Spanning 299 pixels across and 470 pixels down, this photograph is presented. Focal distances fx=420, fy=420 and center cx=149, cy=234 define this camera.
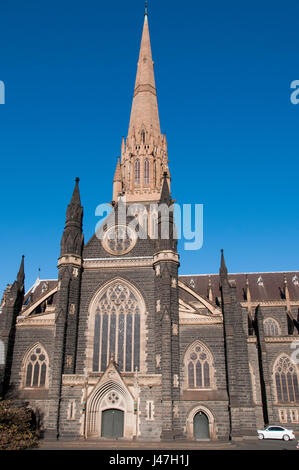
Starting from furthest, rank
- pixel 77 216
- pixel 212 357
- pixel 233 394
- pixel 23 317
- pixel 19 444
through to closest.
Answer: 1. pixel 77 216
2. pixel 23 317
3. pixel 212 357
4. pixel 233 394
5. pixel 19 444

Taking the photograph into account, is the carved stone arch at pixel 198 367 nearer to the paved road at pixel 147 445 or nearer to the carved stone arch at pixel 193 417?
the carved stone arch at pixel 193 417

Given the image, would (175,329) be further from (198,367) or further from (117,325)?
(117,325)

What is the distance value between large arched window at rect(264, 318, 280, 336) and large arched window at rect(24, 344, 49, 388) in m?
23.1

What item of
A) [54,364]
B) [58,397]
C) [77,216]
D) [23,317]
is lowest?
[58,397]

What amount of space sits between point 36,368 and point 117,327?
6.40 meters

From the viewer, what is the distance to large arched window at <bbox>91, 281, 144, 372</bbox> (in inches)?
1176

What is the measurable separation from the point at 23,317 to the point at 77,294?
170 inches

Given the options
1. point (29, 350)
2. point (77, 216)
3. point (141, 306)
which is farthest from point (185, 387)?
point (77, 216)

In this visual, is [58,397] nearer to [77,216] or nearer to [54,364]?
[54,364]

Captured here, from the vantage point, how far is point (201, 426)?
1086 inches

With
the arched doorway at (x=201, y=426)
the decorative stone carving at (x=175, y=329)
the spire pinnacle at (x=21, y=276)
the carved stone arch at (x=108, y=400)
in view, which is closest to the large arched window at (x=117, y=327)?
the carved stone arch at (x=108, y=400)

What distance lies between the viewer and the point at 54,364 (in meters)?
28.4

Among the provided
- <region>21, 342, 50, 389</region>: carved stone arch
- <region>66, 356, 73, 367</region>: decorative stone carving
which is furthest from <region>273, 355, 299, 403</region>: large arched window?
<region>21, 342, 50, 389</region>: carved stone arch

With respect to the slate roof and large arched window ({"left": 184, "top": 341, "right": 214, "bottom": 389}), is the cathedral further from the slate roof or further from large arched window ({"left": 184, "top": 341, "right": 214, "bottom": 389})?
the slate roof
